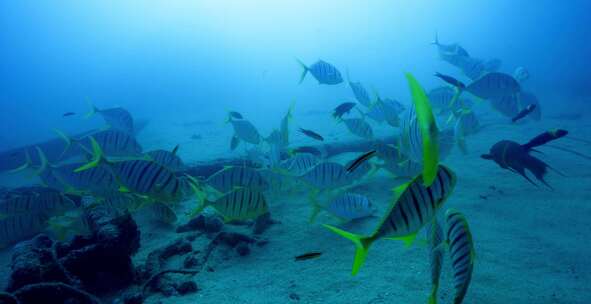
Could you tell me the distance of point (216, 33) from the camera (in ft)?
332

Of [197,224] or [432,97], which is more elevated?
[432,97]

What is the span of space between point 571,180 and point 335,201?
4.72 m

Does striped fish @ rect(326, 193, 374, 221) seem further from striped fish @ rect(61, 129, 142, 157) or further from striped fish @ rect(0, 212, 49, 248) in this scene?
striped fish @ rect(0, 212, 49, 248)

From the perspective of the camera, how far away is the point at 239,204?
11.9 ft

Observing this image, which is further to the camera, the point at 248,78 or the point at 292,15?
the point at 292,15

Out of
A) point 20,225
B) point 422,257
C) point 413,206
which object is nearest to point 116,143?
point 20,225

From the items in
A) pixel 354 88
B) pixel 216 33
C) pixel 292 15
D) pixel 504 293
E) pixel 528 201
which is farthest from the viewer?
pixel 292 15

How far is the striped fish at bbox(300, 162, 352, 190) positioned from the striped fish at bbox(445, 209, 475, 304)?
2.68 metres

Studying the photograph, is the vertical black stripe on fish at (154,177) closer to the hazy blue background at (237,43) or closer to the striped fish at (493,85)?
the striped fish at (493,85)

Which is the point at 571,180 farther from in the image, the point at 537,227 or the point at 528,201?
the point at 537,227

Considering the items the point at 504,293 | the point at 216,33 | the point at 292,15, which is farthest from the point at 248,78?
the point at 292,15

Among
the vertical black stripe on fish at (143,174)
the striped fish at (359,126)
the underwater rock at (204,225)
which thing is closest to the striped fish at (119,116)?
the underwater rock at (204,225)

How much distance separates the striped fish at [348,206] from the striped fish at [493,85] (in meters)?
3.23

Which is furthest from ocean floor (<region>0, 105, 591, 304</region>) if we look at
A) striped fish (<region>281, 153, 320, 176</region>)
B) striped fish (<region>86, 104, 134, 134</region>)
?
striped fish (<region>86, 104, 134, 134</region>)
